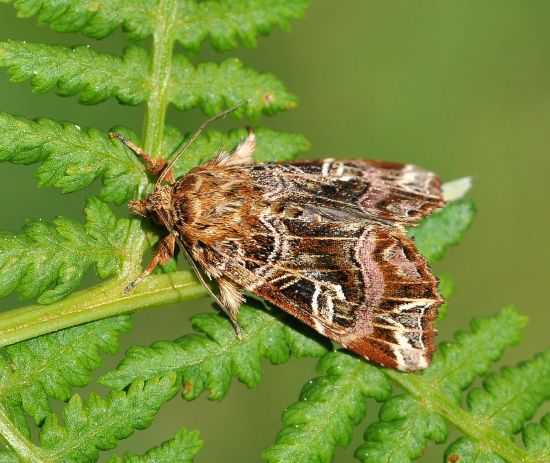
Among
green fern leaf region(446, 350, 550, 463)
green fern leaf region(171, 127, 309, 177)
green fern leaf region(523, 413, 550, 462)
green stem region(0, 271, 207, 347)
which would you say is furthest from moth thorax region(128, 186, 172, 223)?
green fern leaf region(523, 413, 550, 462)

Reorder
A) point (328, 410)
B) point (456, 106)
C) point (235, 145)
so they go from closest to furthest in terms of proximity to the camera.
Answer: point (328, 410), point (235, 145), point (456, 106)

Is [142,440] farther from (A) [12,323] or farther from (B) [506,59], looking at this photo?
(B) [506,59]

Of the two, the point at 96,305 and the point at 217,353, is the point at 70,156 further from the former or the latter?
the point at 217,353

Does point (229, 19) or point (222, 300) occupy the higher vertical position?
point (229, 19)

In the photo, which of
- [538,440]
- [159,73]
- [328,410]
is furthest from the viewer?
[159,73]

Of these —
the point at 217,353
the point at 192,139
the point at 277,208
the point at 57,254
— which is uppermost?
the point at 192,139

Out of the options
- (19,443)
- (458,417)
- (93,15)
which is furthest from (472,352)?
(93,15)
